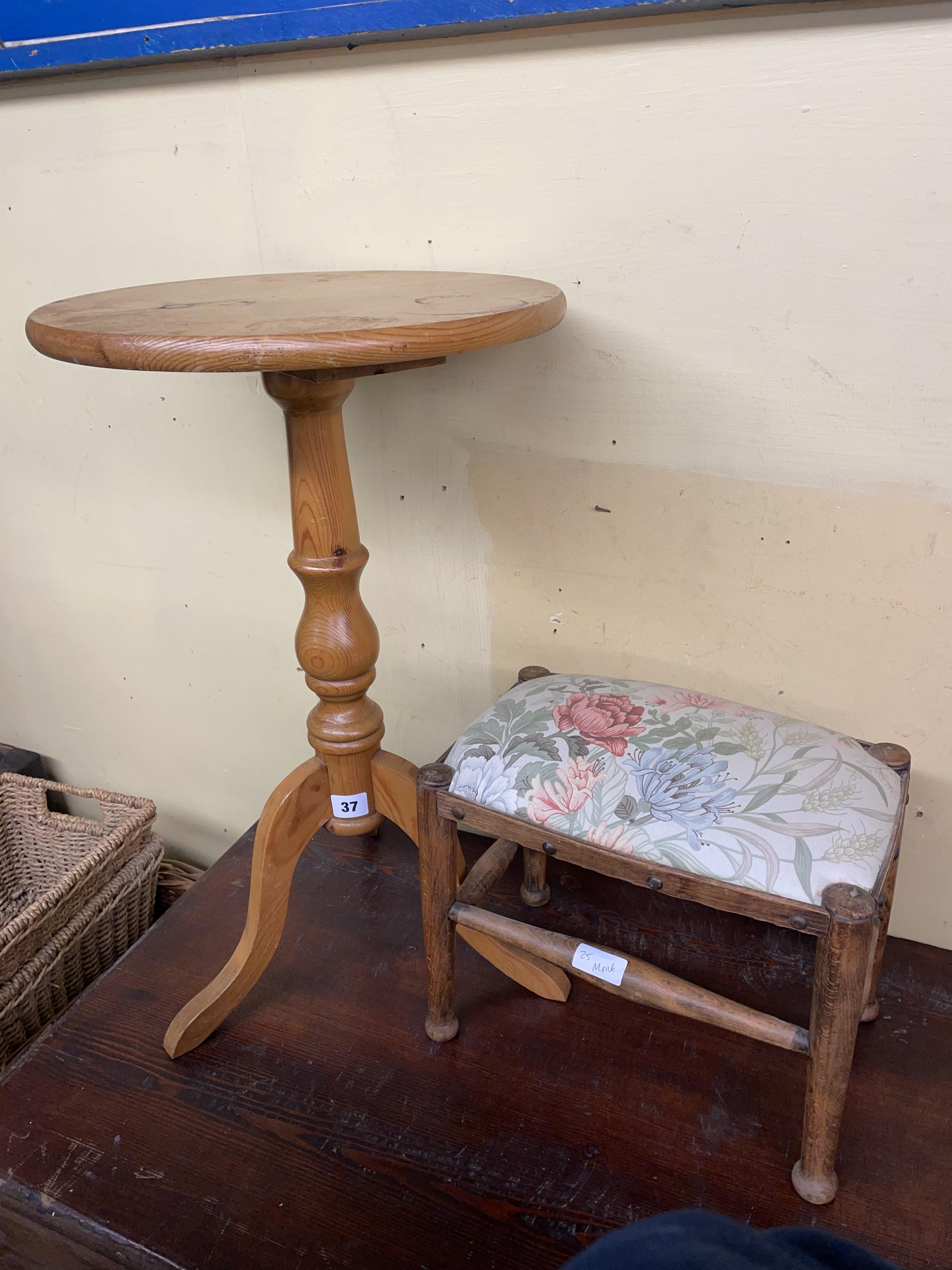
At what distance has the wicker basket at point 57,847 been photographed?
1496 millimetres

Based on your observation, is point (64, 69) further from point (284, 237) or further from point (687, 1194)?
point (687, 1194)

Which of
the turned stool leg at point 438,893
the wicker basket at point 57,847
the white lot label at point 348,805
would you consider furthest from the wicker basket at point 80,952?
the turned stool leg at point 438,893

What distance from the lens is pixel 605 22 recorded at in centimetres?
105

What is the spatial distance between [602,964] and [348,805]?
0.43 meters

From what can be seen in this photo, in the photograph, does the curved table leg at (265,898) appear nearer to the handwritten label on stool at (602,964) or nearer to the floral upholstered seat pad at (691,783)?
the floral upholstered seat pad at (691,783)

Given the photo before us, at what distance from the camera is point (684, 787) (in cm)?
93

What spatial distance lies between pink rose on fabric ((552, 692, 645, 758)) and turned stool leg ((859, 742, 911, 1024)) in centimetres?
28

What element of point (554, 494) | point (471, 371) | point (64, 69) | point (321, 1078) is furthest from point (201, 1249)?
point (64, 69)

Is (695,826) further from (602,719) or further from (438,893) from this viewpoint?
(438,893)

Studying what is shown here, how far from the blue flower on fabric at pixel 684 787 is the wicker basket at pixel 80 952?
1.02 m

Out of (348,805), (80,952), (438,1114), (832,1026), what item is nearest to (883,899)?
(832,1026)

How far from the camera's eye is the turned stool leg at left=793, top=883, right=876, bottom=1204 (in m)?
0.82

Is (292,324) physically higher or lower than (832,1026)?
higher

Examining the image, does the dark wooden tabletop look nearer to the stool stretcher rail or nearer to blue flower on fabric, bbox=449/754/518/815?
the stool stretcher rail
